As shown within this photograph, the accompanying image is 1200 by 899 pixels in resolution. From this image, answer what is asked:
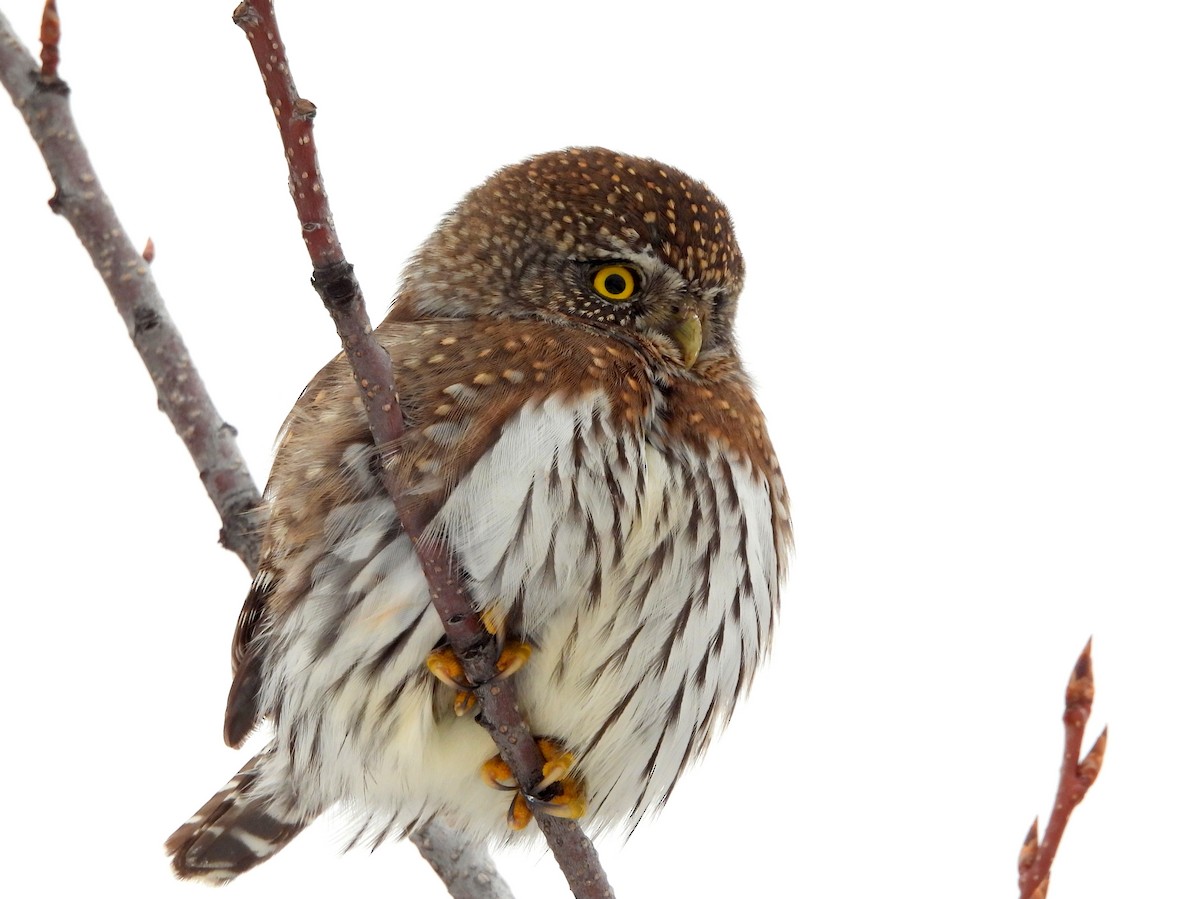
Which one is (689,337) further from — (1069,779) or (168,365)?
(1069,779)

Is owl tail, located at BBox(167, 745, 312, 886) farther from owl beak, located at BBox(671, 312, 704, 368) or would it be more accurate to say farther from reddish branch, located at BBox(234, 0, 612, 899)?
owl beak, located at BBox(671, 312, 704, 368)

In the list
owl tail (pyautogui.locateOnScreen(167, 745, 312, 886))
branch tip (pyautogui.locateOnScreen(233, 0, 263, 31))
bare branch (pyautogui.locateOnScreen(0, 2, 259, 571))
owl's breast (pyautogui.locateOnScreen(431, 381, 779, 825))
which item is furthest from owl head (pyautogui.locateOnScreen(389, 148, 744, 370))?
branch tip (pyautogui.locateOnScreen(233, 0, 263, 31))

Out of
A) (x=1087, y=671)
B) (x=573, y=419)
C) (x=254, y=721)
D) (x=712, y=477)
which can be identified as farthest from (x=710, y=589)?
(x=1087, y=671)

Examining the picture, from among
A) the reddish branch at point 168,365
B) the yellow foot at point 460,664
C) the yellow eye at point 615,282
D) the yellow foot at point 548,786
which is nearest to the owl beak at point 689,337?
the yellow eye at point 615,282

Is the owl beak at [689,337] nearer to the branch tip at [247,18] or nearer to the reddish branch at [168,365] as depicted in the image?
the reddish branch at [168,365]

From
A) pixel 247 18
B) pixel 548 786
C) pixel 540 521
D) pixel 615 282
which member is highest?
pixel 247 18

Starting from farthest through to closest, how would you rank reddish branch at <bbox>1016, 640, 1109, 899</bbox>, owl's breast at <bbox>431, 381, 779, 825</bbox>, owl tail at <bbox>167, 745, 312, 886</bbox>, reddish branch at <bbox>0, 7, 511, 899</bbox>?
1. owl tail at <bbox>167, 745, 312, 886</bbox>
2. reddish branch at <bbox>0, 7, 511, 899</bbox>
3. owl's breast at <bbox>431, 381, 779, 825</bbox>
4. reddish branch at <bbox>1016, 640, 1109, 899</bbox>

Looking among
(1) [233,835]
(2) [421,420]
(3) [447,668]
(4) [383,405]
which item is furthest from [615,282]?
(1) [233,835]
